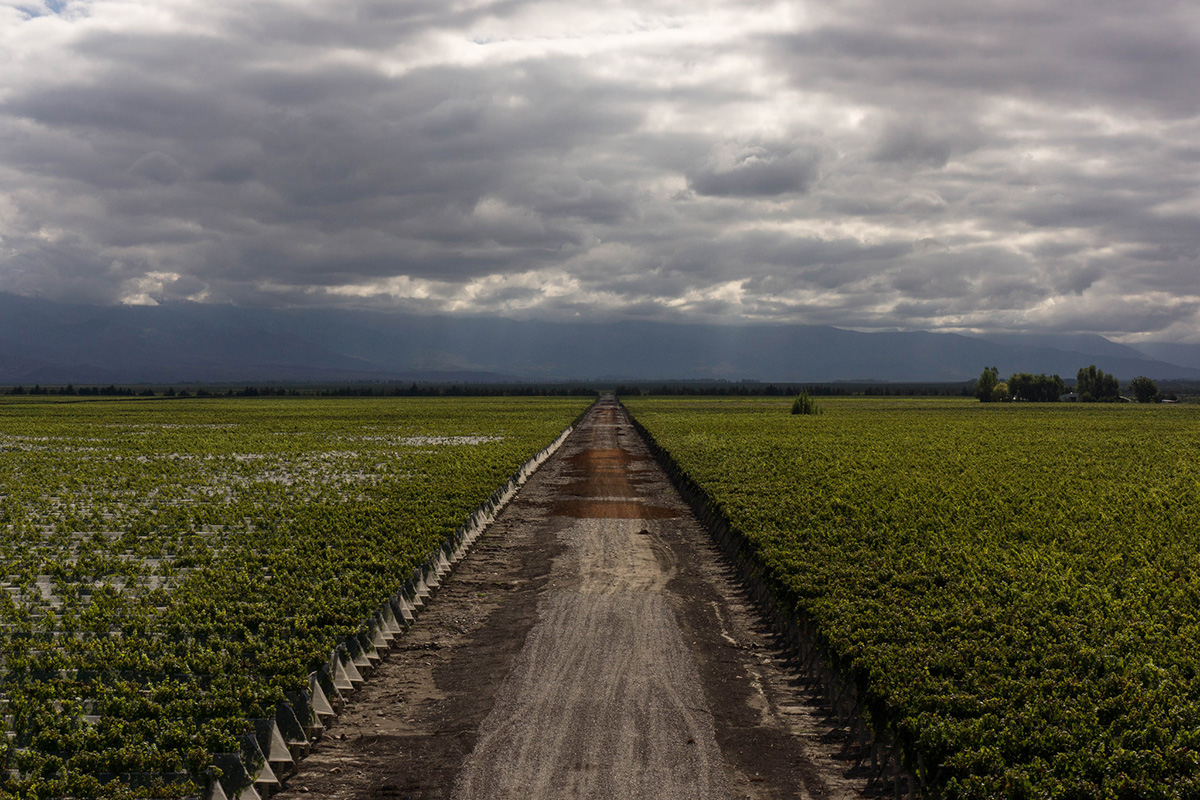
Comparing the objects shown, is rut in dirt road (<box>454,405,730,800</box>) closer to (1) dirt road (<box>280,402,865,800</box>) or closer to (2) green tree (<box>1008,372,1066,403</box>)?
(1) dirt road (<box>280,402,865,800</box>)

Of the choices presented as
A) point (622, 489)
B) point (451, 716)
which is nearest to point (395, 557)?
point (451, 716)

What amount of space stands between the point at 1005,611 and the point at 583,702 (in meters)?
6.56

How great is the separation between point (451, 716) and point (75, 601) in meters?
8.15

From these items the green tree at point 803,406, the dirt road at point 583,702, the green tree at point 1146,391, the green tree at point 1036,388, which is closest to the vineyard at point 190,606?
the dirt road at point 583,702

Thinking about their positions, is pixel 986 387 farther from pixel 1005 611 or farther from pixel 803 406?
pixel 1005 611

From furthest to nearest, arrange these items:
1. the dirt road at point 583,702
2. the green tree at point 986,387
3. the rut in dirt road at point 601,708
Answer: the green tree at point 986,387, the dirt road at point 583,702, the rut in dirt road at point 601,708

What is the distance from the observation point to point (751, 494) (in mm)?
24406

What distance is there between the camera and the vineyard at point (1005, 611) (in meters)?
7.77

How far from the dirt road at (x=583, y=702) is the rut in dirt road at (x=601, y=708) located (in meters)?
0.02

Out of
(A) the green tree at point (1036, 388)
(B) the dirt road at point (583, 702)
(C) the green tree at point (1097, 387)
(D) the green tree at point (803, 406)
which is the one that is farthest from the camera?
(A) the green tree at point (1036, 388)

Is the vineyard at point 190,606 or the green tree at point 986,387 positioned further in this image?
the green tree at point 986,387

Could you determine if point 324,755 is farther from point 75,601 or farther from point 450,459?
point 450,459

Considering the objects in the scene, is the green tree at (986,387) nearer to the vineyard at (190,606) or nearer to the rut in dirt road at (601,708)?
the vineyard at (190,606)

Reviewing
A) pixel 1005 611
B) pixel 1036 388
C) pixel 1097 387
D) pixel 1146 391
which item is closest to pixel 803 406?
pixel 1005 611
